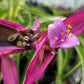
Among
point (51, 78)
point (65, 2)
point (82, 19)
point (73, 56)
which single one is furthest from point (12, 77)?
point (65, 2)

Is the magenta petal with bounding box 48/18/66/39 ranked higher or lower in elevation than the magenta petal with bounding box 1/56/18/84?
higher

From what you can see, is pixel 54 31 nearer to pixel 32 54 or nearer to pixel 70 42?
pixel 70 42

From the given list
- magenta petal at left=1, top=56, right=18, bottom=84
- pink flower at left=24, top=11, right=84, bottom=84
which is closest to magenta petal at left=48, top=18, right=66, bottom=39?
pink flower at left=24, top=11, right=84, bottom=84

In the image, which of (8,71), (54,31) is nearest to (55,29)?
(54,31)

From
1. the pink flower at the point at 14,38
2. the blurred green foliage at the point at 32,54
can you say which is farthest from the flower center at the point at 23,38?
the blurred green foliage at the point at 32,54

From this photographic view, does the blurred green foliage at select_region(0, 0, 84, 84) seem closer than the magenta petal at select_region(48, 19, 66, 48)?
No

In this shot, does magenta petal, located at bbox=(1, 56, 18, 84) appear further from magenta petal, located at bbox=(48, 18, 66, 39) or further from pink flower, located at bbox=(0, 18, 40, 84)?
magenta petal, located at bbox=(48, 18, 66, 39)

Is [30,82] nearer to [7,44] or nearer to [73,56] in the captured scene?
[7,44]
